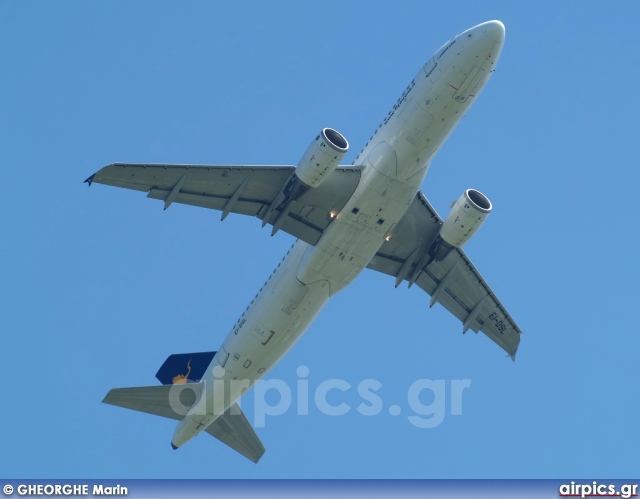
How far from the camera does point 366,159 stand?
44.3 metres

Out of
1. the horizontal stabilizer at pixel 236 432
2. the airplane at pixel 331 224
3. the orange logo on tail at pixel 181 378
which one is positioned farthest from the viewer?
the horizontal stabilizer at pixel 236 432

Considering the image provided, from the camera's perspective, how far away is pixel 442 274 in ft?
167

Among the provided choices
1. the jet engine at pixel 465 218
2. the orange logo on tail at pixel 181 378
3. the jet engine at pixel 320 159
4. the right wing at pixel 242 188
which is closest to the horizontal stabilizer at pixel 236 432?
the orange logo on tail at pixel 181 378

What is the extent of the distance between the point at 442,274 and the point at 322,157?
10652 mm

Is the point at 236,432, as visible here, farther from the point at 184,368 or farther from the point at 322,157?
the point at 322,157

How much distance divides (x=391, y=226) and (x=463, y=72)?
664 cm

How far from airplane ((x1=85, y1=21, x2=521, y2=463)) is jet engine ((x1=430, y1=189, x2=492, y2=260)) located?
51mm

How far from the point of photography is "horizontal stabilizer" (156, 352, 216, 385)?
166 feet

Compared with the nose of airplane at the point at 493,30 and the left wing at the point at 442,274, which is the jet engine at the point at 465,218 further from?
the nose of airplane at the point at 493,30

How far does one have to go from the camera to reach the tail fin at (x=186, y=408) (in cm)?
4988

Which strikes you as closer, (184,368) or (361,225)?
(361,225)

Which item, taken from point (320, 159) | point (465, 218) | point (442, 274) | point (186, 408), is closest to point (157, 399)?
point (186, 408)

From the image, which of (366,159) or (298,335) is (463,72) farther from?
(298,335)

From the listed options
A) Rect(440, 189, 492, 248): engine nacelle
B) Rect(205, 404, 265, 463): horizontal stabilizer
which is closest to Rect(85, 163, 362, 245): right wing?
Rect(440, 189, 492, 248): engine nacelle
